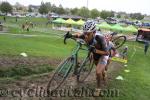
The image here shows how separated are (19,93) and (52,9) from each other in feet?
579

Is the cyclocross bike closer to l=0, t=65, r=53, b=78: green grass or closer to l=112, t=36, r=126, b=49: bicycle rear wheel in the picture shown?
l=0, t=65, r=53, b=78: green grass

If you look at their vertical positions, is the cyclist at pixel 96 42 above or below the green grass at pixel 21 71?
above

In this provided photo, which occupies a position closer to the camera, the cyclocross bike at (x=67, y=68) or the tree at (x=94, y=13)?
the cyclocross bike at (x=67, y=68)

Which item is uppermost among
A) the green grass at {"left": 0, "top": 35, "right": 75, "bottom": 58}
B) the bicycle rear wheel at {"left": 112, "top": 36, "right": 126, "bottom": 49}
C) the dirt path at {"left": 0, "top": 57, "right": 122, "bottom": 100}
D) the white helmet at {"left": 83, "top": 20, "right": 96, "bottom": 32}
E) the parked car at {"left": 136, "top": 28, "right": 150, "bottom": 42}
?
the white helmet at {"left": 83, "top": 20, "right": 96, "bottom": 32}

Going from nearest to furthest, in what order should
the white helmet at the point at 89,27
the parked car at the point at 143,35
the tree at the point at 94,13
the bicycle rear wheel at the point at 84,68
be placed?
the white helmet at the point at 89,27, the bicycle rear wheel at the point at 84,68, the parked car at the point at 143,35, the tree at the point at 94,13

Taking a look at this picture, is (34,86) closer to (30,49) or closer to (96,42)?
(96,42)

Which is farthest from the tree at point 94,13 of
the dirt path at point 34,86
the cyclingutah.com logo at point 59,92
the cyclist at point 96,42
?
the cyclist at point 96,42

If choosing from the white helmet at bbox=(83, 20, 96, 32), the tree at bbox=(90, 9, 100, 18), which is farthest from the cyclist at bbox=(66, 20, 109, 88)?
the tree at bbox=(90, 9, 100, 18)

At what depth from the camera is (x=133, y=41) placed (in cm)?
5741

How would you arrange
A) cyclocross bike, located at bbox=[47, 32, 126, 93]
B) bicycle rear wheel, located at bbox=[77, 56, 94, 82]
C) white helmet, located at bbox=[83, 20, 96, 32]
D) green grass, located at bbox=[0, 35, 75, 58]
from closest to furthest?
white helmet, located at bbox=[83, 20, 96, 32] → cyclocross bike, located at bbox=[47, 32, 126, 93] → bicycle rear wheel, located at bbox=[77, 56, 94, 82] → green grass, located at bbox=[0, 35, 75, 58]

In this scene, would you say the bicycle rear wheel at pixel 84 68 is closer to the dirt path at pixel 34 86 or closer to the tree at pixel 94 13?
the dirt path at pixel 34 86

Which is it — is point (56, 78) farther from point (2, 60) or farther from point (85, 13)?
point (85, 13)

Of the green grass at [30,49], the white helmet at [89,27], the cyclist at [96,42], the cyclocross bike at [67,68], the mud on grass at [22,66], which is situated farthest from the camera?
the green grass at [30,49]

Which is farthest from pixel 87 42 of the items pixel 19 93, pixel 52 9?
pixel 52 9
